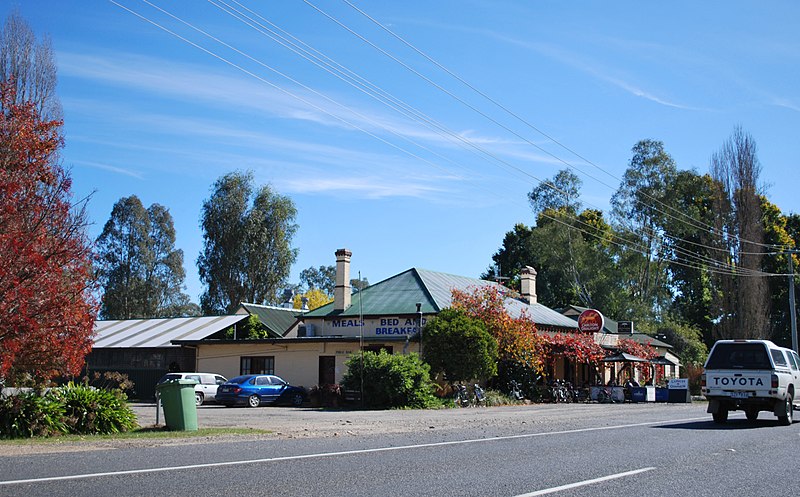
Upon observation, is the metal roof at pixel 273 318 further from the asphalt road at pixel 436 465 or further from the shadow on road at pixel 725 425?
the asphalt road at pixel 436 465

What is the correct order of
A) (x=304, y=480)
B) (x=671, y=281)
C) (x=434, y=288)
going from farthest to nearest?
(x=671, y=281) → (x=434, y=288) → (x=304, y=480)

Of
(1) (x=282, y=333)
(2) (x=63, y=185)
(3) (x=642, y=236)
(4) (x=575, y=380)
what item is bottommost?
(4) (x=575, y=380)

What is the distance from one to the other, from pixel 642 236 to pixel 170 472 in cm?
5552

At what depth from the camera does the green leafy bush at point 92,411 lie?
16609 mm

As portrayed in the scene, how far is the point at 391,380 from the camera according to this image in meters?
29.1

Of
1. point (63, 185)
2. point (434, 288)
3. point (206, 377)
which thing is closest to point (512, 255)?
point (434, 288)

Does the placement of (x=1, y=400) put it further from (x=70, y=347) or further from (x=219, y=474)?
(x=219, y=474)

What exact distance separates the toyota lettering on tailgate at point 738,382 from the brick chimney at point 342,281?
2219 centimetres

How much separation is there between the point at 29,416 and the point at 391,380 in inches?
594

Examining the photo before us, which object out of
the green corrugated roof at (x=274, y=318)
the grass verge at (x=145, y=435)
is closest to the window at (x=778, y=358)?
the grass verge at (x=145, y=435)

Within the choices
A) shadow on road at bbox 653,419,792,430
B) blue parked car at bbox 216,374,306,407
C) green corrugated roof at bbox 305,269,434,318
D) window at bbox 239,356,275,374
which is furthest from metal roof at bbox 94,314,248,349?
shadow on road at bbox 653,419,792,430

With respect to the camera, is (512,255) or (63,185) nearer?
(63,185)

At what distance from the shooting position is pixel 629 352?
138ft

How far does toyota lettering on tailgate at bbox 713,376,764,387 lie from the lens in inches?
736
